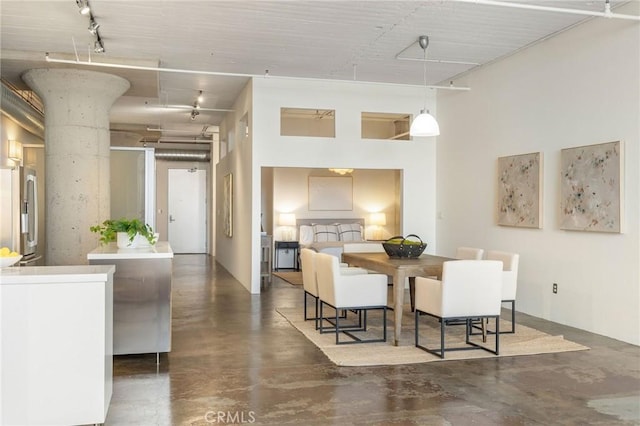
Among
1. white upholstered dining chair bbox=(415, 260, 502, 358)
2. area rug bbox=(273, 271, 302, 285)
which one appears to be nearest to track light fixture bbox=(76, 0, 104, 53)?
white upholstered dining chair bbox=(415, 260, 502, 358)

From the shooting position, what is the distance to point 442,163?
8.48m

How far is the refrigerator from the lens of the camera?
605 cm

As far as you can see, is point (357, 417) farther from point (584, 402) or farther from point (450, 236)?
point (450, 236)

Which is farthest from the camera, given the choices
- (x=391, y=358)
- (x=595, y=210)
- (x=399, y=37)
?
(x=399, y=37)

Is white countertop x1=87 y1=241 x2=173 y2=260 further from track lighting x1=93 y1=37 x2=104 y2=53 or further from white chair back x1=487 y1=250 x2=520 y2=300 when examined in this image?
white chair back x1=487 y1=250 x2=520 y2=300

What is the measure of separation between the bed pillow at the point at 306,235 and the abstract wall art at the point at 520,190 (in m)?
4.93

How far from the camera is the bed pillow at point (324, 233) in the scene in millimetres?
11109

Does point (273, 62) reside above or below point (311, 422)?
above

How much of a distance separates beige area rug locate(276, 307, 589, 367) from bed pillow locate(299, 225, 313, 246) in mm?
5257

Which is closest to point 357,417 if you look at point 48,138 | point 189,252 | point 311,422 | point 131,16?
point 311,422

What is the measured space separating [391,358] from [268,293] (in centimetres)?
384

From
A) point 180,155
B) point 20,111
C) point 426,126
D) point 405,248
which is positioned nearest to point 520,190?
point 426,126

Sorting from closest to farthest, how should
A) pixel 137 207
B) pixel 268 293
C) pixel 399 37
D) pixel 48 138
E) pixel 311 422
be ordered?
pixel 311 422, pixel 399 37, pixel 48 138, pixel 137 207, pixel 268 293

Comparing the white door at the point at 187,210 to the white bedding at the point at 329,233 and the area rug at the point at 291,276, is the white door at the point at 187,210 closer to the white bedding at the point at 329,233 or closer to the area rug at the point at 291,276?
the white bedding at the point at 329,233
